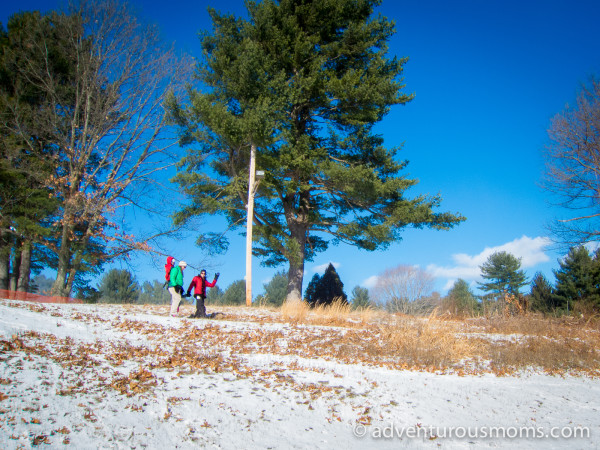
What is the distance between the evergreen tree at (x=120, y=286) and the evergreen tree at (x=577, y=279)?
32678 millimetres

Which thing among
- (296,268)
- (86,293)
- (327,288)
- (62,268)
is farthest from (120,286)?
(296,268)

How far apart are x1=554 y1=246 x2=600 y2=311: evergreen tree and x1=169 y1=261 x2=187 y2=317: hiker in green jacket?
20698mm

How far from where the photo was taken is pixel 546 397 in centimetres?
563

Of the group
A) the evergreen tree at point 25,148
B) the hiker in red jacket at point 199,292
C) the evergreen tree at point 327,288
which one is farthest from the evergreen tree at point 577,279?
the evergreen tree at point 25,148

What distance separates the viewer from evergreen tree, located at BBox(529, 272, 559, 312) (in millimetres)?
23516

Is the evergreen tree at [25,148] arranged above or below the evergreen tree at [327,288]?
above

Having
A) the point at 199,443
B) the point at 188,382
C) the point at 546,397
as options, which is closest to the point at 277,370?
the point at 188,382

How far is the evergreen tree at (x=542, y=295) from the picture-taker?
23516 mm

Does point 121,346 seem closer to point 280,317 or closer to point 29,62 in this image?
point 280,317

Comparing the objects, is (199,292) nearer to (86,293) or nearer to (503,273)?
(86,293)

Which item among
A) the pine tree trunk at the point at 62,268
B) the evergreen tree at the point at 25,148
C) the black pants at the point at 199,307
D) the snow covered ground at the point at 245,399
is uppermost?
the evergreen tree at the point at 25,148

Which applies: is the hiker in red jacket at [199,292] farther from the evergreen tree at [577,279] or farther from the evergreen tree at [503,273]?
the evergreen tree at [503,273]

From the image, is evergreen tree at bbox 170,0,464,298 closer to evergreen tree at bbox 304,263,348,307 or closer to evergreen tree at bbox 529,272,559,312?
evergreen tree at bbox 304,263,348,307

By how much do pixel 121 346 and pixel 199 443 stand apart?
132 inches
